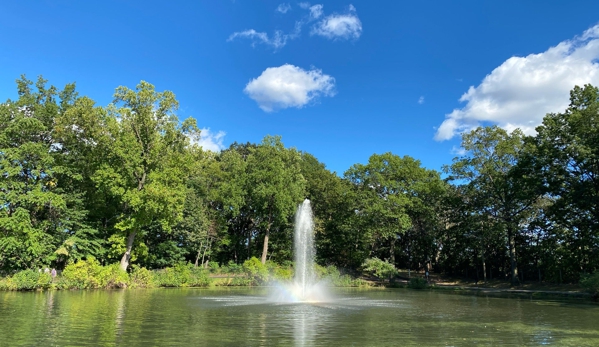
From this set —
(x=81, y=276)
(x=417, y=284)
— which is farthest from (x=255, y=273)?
(x=81, y=276)

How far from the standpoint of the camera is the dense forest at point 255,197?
3147 cm

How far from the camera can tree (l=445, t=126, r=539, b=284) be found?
4161cm

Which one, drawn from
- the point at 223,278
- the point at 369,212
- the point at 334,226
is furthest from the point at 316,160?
the point at 223,278

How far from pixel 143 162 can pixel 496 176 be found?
1330 inches

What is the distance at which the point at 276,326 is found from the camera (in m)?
13.7

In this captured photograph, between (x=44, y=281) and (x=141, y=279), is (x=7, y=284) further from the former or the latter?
(x=141, y=279)

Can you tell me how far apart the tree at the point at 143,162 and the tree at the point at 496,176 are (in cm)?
2822

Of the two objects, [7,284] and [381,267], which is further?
[381,267]

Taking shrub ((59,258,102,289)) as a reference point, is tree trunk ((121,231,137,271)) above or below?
above

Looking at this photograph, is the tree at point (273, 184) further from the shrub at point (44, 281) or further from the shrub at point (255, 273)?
the shrub at point (44, 281)

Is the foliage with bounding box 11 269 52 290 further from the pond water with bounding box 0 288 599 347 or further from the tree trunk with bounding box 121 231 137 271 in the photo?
the tree trunk with bounding box 121 231 137 271

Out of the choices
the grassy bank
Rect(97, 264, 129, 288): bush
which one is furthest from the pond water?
Rect(97, 264, 129, 288): bush

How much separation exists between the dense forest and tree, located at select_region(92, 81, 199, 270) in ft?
0.40

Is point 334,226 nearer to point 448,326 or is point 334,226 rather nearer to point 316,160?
point 316,160
